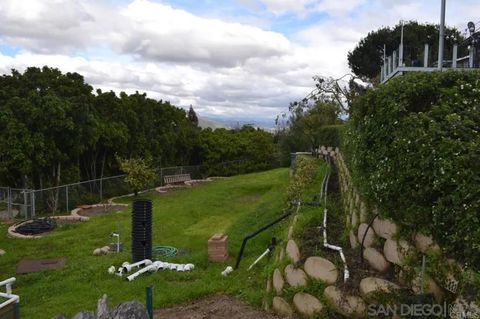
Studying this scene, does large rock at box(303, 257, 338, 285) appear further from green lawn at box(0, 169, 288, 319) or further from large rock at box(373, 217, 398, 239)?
green lawn at box(0, 169, 288, 319)

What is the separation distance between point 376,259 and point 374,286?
347mm

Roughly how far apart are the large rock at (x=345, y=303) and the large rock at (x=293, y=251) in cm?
72

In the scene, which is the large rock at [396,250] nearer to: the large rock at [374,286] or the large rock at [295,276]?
the large rock at [374,286]

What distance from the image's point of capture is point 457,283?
3.33 metres

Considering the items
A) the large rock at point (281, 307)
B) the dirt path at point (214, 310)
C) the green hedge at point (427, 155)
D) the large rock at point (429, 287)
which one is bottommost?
the dirt path at point (214, 310)

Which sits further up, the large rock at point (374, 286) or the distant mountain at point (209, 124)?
the distant mountain at point (209, 124)

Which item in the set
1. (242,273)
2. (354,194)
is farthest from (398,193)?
(242,273)

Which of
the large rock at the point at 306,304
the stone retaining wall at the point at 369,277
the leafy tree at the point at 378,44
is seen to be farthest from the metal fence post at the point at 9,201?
the leafy tree at the point at 378,44

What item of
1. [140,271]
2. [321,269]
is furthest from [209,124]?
[321,269]

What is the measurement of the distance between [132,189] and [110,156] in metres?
2.57

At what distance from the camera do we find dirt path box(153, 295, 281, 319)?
5207mm

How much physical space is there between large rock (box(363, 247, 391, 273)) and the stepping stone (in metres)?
1.02

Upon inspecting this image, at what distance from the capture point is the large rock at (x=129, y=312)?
3.77 meters

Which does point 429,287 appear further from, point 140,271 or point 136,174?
point 136,174
